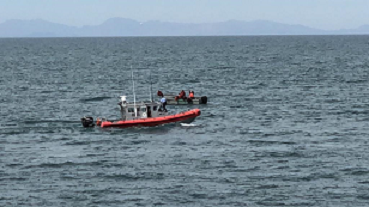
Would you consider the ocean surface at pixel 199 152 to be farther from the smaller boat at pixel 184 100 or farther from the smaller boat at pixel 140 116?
the smaller boat at pixel 184 100

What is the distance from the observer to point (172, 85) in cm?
9681

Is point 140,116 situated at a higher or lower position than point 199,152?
higher

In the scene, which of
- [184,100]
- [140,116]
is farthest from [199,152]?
[184,100]

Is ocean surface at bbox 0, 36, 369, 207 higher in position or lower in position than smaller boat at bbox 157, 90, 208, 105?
lower

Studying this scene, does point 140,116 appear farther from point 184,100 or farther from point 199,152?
point 184,100

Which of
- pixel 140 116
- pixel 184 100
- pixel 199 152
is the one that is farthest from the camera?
pixel 184 100

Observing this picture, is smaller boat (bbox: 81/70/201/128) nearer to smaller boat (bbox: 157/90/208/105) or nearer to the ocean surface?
the ocean surface

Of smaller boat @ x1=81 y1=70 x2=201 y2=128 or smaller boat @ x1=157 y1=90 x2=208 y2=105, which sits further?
smaller boat @ x1=157 y1=90 x2=208 y2=105

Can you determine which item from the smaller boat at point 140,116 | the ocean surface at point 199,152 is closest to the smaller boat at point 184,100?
the ocean surface at point 199,152

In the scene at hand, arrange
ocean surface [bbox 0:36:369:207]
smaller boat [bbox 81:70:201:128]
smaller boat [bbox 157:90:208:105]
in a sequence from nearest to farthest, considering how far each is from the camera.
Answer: ocean surface [bbox 0:36:369:207] < smaller boat [bbox 81:70:201:128] < smaller boat [bbox 157:90:208:105]

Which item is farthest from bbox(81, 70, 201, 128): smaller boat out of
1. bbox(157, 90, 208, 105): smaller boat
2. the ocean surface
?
bbox(157, 90, 208, 105): smaller boat

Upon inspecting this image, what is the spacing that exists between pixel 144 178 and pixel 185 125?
18751 millimetres

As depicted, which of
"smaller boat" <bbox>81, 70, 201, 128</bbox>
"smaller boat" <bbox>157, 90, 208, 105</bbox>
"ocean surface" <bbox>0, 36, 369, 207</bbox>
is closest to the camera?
"ocean surface" <bbox>0, 36, 369, 207</bbox>

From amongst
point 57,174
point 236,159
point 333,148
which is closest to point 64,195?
point 57,174
